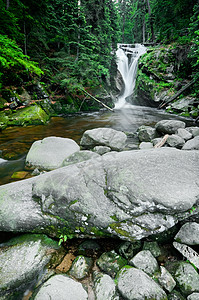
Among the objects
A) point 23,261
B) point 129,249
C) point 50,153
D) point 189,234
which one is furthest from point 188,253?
point 50,153

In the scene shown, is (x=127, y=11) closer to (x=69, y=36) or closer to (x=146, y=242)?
(x=69, y=36)

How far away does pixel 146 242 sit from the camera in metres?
1.89

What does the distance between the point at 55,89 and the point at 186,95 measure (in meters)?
11.2

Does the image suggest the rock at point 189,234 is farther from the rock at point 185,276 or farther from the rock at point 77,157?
the rock at point 77,157

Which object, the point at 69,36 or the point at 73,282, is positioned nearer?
the point at 73,282

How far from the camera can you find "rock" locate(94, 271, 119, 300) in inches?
57.4

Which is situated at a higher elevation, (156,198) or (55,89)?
(55,89)

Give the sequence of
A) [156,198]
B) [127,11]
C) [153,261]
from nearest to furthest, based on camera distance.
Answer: [153,261] < [156,198] < [127,11]

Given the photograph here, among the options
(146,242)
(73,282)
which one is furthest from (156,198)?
(73,282)

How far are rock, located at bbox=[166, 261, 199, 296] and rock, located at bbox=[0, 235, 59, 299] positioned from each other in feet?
4.77

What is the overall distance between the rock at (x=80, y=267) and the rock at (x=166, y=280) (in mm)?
802

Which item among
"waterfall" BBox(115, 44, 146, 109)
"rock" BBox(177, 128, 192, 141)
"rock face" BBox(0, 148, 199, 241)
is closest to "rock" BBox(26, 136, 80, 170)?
"rock face" BBox(0, 148, 199, 241)

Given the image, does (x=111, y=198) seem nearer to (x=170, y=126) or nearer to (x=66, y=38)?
(x=170, y=126)

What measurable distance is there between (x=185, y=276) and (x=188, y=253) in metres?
0.24
